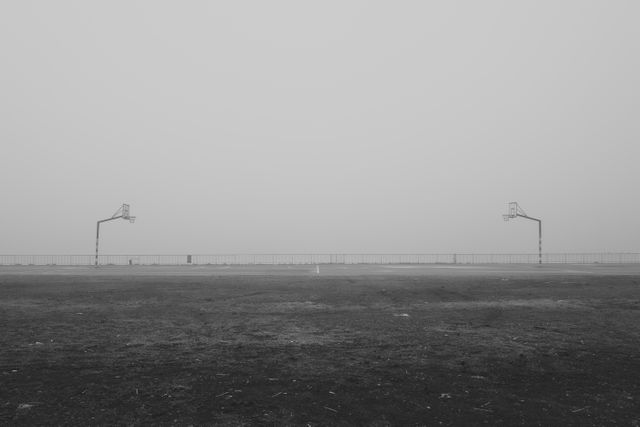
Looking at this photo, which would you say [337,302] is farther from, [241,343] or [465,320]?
[241,343]

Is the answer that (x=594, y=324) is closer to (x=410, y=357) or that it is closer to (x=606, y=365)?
(x=606, y=365)

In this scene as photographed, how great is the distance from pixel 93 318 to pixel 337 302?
Result: 6.84 meters

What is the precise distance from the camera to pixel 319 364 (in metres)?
6.65

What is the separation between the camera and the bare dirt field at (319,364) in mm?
4789

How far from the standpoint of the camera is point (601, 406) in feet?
16.3

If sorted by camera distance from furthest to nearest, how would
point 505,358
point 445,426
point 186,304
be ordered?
point 186,304 → point 505,358 → point 445,426

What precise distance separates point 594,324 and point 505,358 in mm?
4345

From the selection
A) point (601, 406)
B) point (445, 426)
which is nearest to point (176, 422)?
point (445, 426)

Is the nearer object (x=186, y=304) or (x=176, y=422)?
(x=176, y=422)

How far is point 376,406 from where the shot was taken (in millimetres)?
4969

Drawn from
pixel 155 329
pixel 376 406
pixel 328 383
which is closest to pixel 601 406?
pixel 376 406

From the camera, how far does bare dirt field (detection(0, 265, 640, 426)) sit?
479 cm

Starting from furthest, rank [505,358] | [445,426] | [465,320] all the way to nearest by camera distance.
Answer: [465,320], [505,358], [445,426]

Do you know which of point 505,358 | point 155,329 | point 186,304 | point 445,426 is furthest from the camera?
point 186,304
